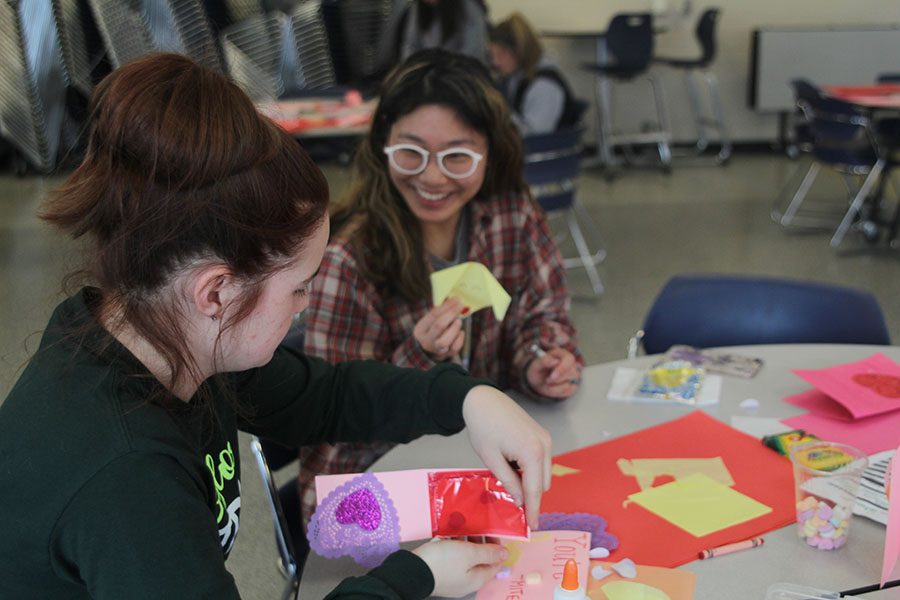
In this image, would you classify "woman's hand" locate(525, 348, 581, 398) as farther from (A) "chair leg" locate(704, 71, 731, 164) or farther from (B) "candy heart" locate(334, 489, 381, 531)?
(A) "chair leg" locate(704, 71, 731, 164)

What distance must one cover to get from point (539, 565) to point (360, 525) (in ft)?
0.75

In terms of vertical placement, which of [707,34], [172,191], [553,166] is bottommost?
[553,166]

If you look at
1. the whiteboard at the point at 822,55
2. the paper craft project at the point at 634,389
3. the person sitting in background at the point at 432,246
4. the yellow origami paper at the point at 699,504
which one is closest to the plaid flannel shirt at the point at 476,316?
the person sitting in background at the point at 432,246

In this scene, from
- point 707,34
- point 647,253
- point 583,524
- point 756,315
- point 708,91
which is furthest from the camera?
point 708,91

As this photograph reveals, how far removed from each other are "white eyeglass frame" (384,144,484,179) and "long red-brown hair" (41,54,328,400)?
845 mm

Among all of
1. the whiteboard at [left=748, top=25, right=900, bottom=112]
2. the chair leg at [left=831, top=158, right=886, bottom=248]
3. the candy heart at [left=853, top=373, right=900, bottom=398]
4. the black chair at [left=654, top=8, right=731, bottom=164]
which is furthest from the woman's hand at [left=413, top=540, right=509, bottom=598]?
the whiteboard at [left=748, top=25, right=900, bottom=112]

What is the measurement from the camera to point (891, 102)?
532 cm

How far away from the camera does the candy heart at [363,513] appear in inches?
45.0

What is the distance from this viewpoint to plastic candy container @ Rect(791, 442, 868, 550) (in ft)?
3.80

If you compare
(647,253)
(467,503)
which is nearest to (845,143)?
(647,253)

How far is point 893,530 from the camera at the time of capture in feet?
3.40

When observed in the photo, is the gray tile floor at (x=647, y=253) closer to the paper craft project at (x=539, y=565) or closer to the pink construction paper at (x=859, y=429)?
the paper craft project at (x=539, y=565)

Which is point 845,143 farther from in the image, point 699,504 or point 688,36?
point 699,504

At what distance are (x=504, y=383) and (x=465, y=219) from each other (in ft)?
1.20
